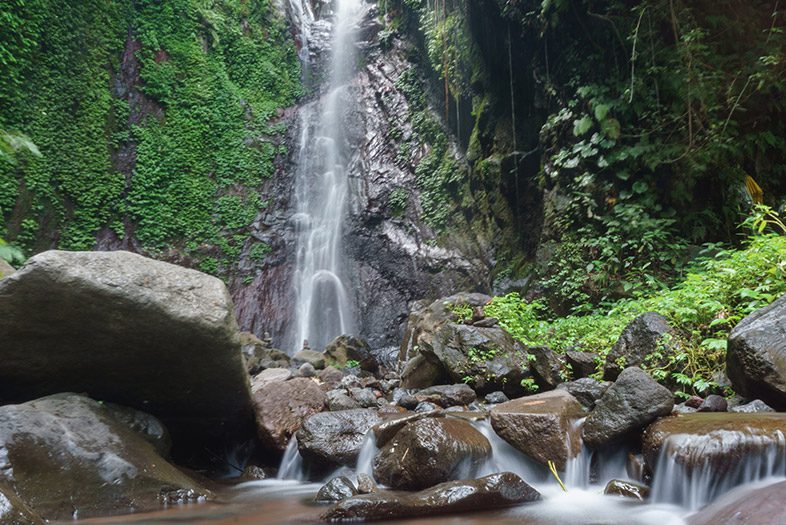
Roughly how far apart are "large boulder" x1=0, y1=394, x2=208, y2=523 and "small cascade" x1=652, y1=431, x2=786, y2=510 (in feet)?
12.3

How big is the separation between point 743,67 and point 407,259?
8.91 m

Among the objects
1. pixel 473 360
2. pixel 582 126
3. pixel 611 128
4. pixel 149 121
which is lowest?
pixel 473 360

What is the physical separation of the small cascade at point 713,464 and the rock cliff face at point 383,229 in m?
8.82

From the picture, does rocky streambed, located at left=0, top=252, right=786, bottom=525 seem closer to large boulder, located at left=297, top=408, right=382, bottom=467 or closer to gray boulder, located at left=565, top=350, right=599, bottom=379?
large boulder, located at left=297, top=408, right=382, bottom=467

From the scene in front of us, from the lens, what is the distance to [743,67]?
8.80 metres

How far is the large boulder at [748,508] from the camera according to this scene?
2719mm

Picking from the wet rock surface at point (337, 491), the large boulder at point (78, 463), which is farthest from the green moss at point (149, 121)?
the wet rock surface at point (337, 491)

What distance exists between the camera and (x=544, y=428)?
175 inches

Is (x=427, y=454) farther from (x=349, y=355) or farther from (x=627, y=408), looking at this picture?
(x=349, y=355)

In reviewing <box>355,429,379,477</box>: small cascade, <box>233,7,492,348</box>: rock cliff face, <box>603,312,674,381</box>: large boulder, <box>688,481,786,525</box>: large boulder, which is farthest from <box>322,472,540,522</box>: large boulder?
<box>233,7,492,348</box>: rock cliff face

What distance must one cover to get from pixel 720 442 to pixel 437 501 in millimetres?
1971

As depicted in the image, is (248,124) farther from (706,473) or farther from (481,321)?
(706,473)

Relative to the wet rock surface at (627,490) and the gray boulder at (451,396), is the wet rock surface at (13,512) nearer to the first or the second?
the wet rock surface at (627,490)

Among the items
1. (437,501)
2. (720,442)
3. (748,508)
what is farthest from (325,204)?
(748,508)
